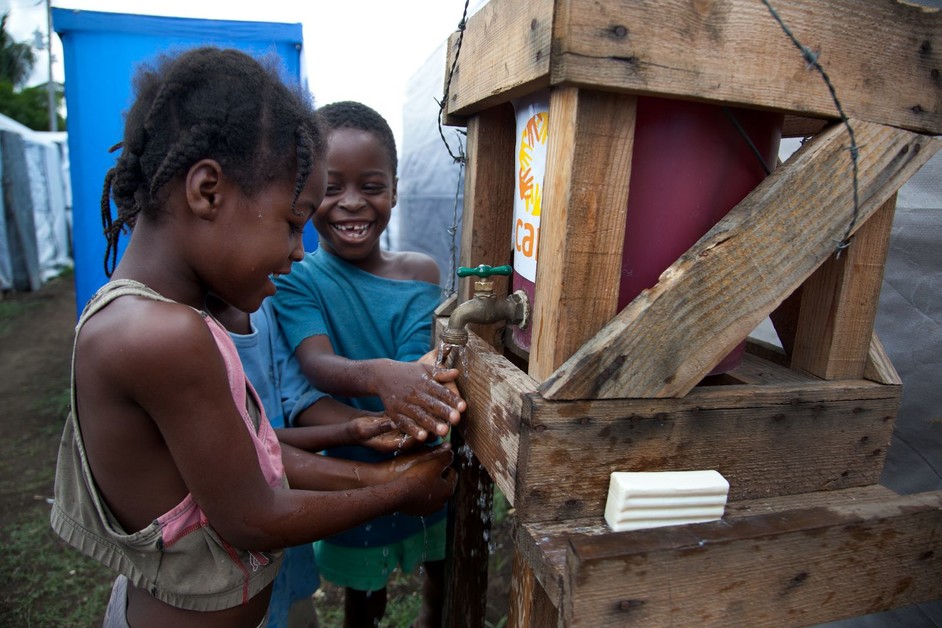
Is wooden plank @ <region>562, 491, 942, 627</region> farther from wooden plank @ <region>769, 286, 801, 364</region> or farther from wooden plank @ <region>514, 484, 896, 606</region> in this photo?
wooden plank @ <region>769, 286, 801, 364</region>

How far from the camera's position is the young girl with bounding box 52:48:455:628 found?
1.05 meters

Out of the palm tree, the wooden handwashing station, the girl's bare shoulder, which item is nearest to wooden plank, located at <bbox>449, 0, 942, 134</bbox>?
the wooden handwashing station

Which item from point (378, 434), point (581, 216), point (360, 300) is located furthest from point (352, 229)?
point (581, 216)

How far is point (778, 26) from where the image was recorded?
90 centimetres

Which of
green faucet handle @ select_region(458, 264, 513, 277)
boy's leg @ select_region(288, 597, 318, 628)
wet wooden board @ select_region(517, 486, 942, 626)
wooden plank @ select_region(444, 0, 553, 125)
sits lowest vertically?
boy's leg @ select_region(288, 597, 318, 628)

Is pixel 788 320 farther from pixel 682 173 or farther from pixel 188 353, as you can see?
pixel 188 353

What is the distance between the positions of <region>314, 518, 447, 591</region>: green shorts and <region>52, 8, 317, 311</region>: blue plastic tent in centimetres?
218

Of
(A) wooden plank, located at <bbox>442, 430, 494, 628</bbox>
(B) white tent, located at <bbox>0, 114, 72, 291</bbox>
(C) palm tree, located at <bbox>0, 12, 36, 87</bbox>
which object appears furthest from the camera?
(C) palm tree, located at <bbox>0, 12, 36, 87</bbox>

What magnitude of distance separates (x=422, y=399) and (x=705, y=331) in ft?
1.99

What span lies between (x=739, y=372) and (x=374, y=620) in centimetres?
188

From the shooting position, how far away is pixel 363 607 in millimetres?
2369

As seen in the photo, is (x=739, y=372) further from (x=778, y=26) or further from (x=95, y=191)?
(x=95, y=191)

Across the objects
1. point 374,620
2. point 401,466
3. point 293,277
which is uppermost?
point 293,277

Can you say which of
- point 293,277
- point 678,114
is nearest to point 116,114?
point 293,277
